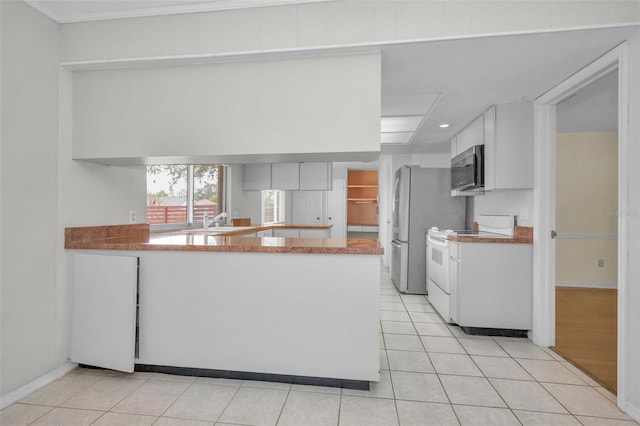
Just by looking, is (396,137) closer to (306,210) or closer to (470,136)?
(470,136)

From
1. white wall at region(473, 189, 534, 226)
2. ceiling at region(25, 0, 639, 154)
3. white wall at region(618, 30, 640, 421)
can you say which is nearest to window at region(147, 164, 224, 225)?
ceiling at region(25, 0, 639, 154)

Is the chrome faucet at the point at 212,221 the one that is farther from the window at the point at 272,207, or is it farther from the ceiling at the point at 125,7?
the ceiling at the point at 125,7

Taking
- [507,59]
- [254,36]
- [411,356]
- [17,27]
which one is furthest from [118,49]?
[411,356]

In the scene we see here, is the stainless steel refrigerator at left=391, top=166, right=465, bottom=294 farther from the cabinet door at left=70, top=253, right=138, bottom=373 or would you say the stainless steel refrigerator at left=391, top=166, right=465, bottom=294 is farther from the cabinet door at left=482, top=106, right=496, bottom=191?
the cabinet door at left=70, top=253, right=138, bottom=373

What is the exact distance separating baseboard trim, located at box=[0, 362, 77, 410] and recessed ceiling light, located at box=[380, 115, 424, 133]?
3.46m

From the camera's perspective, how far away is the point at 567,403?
6.24ft

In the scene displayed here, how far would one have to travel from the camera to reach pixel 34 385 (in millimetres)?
2020

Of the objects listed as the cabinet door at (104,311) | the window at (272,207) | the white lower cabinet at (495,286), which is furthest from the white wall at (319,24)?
the window at (272,207)

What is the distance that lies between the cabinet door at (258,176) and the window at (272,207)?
0.79 metres

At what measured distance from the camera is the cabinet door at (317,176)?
5.18m

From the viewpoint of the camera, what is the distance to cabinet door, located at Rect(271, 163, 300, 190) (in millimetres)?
5191

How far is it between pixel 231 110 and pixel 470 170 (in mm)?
2522

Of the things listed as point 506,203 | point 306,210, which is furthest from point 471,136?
point 306,210

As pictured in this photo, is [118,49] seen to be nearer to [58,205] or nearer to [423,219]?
[58,205]
